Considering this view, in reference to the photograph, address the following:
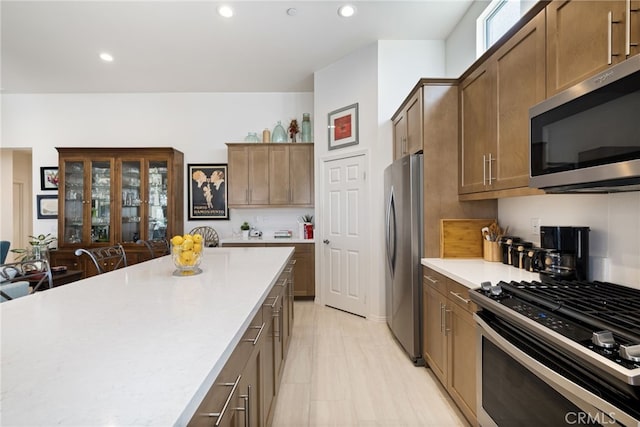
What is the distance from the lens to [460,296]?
1764 mm

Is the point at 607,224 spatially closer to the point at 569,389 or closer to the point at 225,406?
the point at 569,389

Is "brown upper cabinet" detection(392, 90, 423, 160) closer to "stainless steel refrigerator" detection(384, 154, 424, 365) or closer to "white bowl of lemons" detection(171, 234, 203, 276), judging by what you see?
"stainless steel refrigerator" detection(384, 154, 424, 365)

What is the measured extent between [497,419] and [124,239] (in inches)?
193

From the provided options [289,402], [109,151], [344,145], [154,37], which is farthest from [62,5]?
[289,402]

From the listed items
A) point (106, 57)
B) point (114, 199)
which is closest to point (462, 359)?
point (114, 199)

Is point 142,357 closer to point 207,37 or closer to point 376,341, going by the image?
point 376,341

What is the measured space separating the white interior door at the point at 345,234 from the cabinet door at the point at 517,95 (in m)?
1.85

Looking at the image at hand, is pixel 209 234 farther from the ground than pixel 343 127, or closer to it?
closer to it


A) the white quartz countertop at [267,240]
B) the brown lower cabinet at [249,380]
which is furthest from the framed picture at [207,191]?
the brown lower cabinet at [249,380]

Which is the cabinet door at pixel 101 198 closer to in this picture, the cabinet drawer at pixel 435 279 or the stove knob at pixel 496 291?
the cabinet drawer at pixel 435 279

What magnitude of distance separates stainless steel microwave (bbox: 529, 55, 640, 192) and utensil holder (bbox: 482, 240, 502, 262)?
909mm

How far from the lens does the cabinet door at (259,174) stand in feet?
14.8

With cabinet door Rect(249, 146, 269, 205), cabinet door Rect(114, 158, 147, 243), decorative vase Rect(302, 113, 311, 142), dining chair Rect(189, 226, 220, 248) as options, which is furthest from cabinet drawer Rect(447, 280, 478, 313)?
cabinet door Rect(114, 158, 147, 243)

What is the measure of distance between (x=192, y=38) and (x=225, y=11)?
0.71 meters
